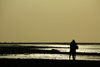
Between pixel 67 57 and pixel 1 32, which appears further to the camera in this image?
pixel 1 32

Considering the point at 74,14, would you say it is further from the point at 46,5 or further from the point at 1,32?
the point at 1,32

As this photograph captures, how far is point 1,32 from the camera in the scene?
1.49m

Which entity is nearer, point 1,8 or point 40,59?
point 40,59

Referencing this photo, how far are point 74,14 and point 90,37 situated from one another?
1.17 feet

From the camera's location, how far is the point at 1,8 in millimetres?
1493

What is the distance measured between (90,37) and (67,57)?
0.66m

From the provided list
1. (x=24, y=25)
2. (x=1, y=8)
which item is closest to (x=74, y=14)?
(x=24, y=25)
